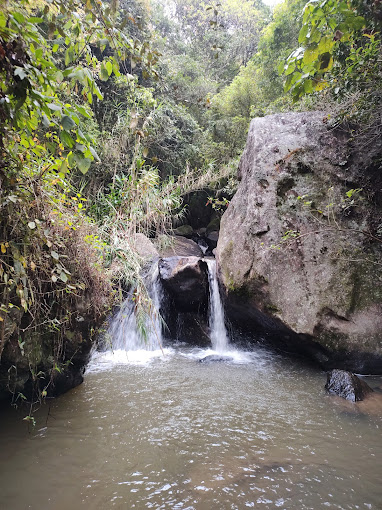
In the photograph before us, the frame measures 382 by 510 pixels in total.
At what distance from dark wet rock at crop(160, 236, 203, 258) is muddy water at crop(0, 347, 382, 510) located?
4.20 metres

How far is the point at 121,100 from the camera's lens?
31.2ft

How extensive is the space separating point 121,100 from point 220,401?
9.01m

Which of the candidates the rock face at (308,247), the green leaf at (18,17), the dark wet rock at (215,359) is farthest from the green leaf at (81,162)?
the dark wet rock at (215,359)

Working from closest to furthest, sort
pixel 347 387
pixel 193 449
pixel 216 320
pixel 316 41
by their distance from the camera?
pixel 316 41 → pixel 193 449 → pixel 347 387 → pixel 216 320

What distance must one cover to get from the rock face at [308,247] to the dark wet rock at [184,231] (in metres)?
4.16

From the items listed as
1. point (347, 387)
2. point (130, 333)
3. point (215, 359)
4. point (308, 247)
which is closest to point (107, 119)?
point (130, 333)

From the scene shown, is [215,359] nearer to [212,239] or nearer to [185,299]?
[185,299]

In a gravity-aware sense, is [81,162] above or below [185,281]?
above

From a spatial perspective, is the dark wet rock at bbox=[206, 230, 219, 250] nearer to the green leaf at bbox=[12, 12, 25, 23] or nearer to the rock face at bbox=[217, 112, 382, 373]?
the rock face at bbox=[217, 112, 382, 373]

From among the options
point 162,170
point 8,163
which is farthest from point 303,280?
point 162,170

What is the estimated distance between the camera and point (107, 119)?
8.90m

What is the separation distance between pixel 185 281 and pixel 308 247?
247 centimetres

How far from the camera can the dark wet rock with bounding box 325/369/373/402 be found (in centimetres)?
349

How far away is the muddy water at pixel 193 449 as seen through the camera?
199cm
